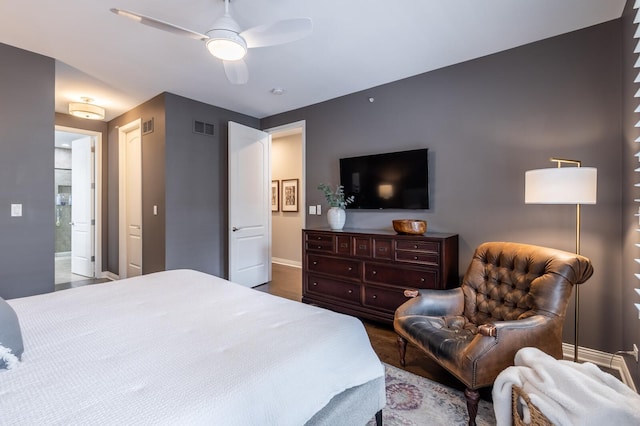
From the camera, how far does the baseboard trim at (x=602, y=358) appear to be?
2115 mm

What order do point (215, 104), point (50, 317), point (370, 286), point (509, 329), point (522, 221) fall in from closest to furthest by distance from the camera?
point (50, 317), point (509, 329), point (522, 221), point (370, 286), point (215, 104)

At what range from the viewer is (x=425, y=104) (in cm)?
314

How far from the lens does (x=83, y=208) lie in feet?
16.5

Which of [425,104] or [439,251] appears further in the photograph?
[425,104]

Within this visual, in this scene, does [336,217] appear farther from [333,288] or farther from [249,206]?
[249,206]

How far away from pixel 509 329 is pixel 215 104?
13.5ft

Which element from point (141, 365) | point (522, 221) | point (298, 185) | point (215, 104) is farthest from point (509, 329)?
point (298, 185)

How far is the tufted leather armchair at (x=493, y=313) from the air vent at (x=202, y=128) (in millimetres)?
3382

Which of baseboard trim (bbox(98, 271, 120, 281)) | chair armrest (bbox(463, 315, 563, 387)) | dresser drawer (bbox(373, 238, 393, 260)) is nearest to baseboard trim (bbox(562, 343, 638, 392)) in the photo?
chair armrest (bbox(463, 315, 563, 387))

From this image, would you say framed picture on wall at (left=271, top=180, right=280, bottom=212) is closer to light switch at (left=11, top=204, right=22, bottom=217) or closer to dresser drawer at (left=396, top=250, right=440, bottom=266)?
dresser drawer at (left=396, top=250, right=440, bottom=266)

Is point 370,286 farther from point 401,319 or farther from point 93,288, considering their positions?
point 93,288

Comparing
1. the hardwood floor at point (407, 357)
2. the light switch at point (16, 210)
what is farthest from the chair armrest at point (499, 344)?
the light switch at point (16, 210)

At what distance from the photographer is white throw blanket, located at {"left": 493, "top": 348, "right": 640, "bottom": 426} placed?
1.00m

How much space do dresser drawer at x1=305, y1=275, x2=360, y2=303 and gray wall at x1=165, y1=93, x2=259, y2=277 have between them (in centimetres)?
149
